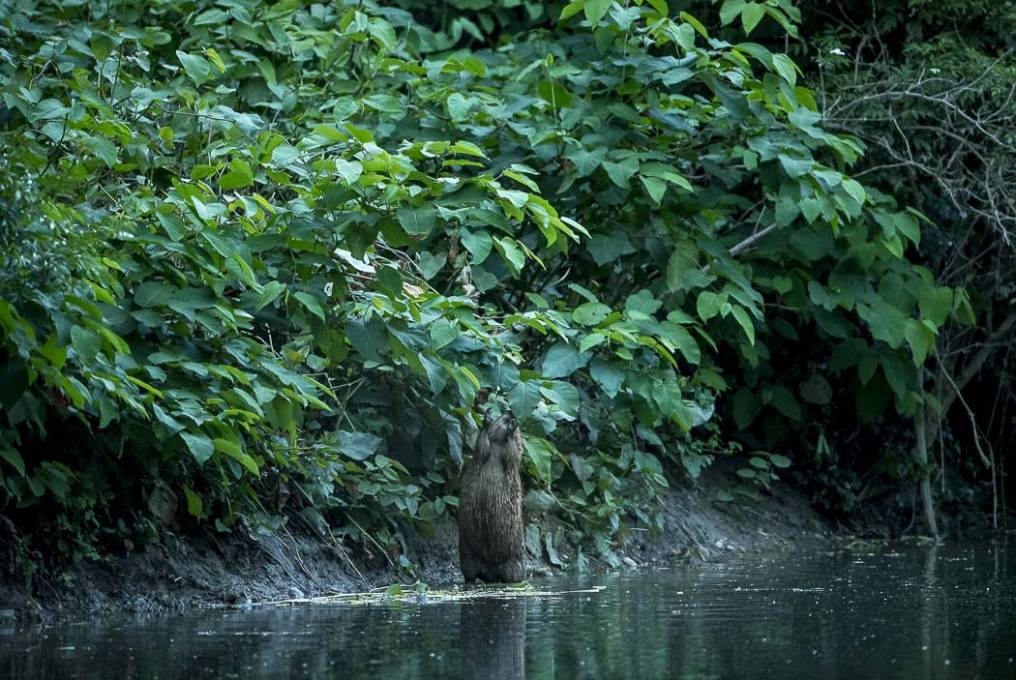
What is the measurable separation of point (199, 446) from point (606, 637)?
1952 mm

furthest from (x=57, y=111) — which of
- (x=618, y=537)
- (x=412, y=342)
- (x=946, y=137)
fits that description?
(x=946, y=137)

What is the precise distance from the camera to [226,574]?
711 cm

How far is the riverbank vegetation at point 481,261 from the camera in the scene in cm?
665

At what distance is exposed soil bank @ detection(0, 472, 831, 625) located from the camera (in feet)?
21.2

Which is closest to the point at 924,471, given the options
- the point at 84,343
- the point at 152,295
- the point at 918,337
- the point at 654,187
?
the point at 918,337

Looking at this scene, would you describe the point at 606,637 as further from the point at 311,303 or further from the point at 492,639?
the point at 311,303

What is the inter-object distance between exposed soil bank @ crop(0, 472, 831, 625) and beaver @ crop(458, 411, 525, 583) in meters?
0.45

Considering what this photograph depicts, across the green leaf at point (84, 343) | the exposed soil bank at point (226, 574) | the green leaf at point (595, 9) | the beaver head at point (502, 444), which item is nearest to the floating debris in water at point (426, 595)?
the exposed soil bank at point (226, 574)

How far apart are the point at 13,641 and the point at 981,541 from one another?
6546 mm

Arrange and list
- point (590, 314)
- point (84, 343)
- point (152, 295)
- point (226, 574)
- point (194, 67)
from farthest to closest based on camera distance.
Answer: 1. point (590, 314)
2. point (194, 67)
3. point (226, 574)
4. point (152, 295)
5. point (84, 343)

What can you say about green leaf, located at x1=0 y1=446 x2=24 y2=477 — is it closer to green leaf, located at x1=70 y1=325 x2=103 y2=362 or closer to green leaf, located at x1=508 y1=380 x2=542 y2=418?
green leaf, located at x1=70 y1=325 x2=103 y2=362

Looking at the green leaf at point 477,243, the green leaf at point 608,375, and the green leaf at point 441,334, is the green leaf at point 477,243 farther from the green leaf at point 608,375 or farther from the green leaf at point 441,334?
the green leaf at point 608,375

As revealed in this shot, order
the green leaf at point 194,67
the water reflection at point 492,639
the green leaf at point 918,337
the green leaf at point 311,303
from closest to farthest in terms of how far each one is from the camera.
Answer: the water reflection at point 492,639, the green leaf at point 311,303, the green leaf at point 194,67, the green leaf at point 918,337

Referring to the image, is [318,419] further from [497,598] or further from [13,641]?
[13,641]
